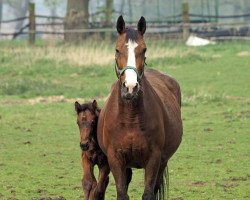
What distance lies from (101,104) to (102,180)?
922 cm

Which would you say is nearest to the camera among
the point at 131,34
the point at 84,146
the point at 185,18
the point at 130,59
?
the point at 130,59

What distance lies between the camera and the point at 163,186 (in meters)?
9.43

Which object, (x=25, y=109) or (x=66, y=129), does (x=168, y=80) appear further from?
(x=25, y=109)

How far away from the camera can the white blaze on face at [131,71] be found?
7.24m

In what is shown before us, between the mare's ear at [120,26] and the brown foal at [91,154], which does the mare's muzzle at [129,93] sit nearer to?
the mare's ear at [120,26]

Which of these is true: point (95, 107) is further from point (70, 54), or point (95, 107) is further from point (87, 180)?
point (70, 54)

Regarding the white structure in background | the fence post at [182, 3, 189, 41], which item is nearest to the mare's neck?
the white structure in background

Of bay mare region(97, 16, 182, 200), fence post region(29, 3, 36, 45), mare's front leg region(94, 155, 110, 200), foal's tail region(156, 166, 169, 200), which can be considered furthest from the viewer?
fence post region(29, 3, 36, 45)

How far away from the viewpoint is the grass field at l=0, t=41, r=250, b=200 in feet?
35.6

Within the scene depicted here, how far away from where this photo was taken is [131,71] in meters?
7.37

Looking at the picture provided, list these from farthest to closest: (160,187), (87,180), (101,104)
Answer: (101,104), (160,187), (87,180)

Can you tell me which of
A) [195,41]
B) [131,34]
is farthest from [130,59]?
[195,41]

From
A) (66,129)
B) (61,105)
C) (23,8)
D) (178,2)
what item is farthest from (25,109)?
(23,8)

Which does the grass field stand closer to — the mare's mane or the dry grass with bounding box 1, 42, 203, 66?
the dry grass with bounding box 1, 42, 203, 66
